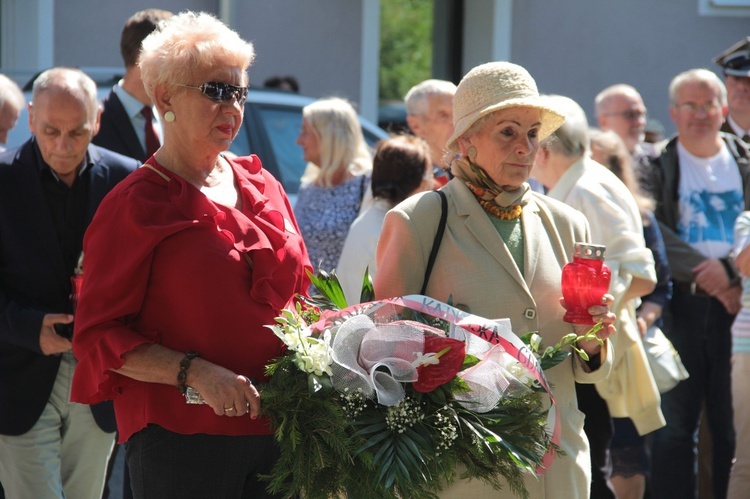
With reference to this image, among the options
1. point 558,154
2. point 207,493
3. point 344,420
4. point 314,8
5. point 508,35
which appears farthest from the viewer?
point 508,35

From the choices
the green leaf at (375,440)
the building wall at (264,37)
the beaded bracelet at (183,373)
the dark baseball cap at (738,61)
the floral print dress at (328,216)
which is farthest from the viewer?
the building wall at (264,37)

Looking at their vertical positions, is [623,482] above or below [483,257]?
below

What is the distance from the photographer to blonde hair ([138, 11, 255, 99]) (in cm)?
310

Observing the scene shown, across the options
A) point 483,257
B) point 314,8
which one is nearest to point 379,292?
point 483,257

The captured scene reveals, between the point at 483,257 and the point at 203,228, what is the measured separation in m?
0.89

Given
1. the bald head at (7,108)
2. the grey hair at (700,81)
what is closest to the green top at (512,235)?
the grey hair at (700,81)

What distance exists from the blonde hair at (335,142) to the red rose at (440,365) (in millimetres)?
3062

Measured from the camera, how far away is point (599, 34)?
1195 cm

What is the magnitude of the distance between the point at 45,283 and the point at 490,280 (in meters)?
1.88

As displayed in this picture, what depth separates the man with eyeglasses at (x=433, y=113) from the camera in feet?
19.7

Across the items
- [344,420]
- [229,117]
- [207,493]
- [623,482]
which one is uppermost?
[229,117]

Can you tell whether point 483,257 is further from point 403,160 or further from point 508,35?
point 508,35

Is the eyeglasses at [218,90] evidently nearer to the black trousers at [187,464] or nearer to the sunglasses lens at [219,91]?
the sunglasses lens at [219,91]

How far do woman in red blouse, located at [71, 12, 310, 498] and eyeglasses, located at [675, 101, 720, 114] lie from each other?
3.90m
